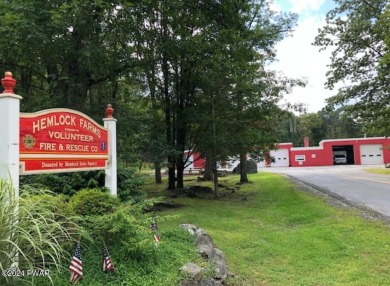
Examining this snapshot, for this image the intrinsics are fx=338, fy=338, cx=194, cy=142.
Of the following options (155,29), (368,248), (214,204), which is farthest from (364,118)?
(368,248)

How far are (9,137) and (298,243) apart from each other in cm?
547

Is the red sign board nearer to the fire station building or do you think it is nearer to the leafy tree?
the leafy tree

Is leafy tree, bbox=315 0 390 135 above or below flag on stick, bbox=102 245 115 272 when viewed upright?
above

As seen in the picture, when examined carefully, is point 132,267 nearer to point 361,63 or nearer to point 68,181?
point 68,181

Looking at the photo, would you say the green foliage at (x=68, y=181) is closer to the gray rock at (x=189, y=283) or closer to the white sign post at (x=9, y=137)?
the white sign post at (x=9, y=137)

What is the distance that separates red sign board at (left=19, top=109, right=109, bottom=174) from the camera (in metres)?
3.67

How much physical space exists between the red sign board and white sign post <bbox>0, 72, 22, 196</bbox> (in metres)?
0.16

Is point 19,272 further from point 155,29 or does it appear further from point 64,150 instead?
point 155,29

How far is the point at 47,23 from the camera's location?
703cm

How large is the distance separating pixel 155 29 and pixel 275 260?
26.7 ft

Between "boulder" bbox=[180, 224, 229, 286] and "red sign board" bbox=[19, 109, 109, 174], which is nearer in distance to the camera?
"red sign board" bbox=[19, 109, 109, 174]

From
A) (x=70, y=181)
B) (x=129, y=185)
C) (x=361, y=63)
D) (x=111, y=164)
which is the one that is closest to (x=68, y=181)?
(x=70, y=181)

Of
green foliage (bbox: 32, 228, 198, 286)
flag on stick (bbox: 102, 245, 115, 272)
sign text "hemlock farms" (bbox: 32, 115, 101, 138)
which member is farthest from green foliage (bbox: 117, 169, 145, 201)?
flag on stick (bbox: 102, 245, 115, 272)

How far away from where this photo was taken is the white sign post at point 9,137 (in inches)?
132
